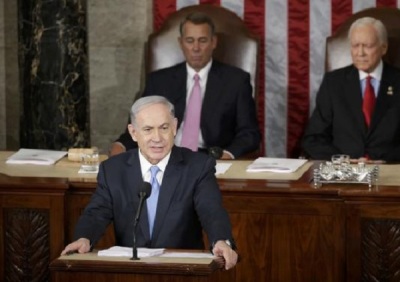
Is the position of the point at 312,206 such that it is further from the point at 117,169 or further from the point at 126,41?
the point at 126,41

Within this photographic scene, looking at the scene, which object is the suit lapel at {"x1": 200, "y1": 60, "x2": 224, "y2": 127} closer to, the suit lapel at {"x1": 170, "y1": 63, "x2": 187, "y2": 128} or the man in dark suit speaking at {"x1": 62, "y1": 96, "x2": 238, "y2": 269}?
the suit lapel at {"x1": 170, "y1": 63, "x2": 187, "y2": 128}

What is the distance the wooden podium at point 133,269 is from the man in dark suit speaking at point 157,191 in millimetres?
514

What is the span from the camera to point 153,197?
5102 millimetres

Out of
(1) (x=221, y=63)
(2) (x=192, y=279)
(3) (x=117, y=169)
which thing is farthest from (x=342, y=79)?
(2) (x=192, y=279)

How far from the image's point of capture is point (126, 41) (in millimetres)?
8602

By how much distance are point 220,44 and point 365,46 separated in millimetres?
1077

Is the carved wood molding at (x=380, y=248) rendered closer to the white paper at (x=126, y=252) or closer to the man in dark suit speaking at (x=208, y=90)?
the white paper at (x=126, y=252)

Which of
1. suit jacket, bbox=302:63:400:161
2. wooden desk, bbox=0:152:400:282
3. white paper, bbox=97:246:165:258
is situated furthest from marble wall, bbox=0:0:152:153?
white paper, bbox=97:246:165:258

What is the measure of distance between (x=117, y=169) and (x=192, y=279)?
3.08 ft

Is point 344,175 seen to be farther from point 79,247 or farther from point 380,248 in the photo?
point 79,247

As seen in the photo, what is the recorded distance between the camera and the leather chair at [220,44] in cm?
797

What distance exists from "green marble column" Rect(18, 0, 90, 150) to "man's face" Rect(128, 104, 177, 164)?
10.8ft

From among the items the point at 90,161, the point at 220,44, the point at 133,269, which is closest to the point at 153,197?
the point at 133,269

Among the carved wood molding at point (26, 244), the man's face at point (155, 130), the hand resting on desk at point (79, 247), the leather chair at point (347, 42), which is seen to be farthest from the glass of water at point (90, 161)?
the leather chair at point (347, 42)
